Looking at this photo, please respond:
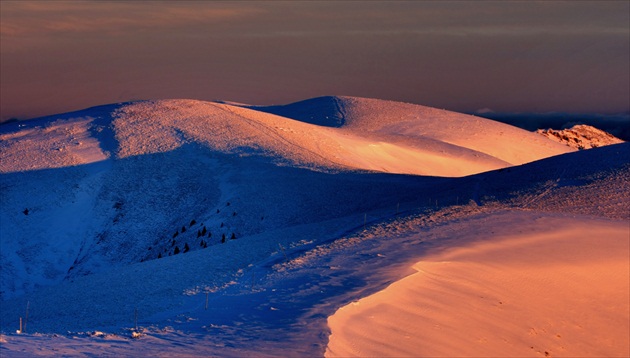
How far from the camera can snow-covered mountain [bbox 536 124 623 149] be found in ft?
250

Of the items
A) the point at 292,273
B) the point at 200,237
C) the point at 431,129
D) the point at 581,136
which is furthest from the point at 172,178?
the point at 581,136

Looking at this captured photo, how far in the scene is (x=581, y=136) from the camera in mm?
79125

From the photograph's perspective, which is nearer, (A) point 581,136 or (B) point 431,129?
(B) point 431,129

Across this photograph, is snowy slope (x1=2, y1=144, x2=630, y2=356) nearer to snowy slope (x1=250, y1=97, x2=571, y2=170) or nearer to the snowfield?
the snowfield

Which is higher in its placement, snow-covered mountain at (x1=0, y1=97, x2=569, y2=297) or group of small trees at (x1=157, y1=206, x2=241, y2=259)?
snow-covered mountain at (x1=0, y1=97, x2=569, y2=297)

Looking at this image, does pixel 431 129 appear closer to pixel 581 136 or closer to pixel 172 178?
pixel 581 136

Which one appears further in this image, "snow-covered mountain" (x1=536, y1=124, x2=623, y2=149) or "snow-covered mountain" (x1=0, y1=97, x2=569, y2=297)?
"snow-covered mountain" (x1=536, y1=124, x2=623, y2=149)

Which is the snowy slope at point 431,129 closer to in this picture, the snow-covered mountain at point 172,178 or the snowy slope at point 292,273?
the snow-covered mountain at point 172,178

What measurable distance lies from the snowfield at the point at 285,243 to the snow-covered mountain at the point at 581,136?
26403mm

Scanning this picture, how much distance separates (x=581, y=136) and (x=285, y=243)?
59.8m

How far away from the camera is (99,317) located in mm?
20406

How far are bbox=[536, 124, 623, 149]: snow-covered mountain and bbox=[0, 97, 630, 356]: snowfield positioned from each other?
26403 millimetres

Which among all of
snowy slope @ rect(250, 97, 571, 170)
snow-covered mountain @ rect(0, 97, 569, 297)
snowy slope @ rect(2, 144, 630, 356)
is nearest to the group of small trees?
snow-covered mountain @ rect(0, 97, 569, 297)

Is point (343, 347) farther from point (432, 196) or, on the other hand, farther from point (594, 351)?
point (432, 196)
